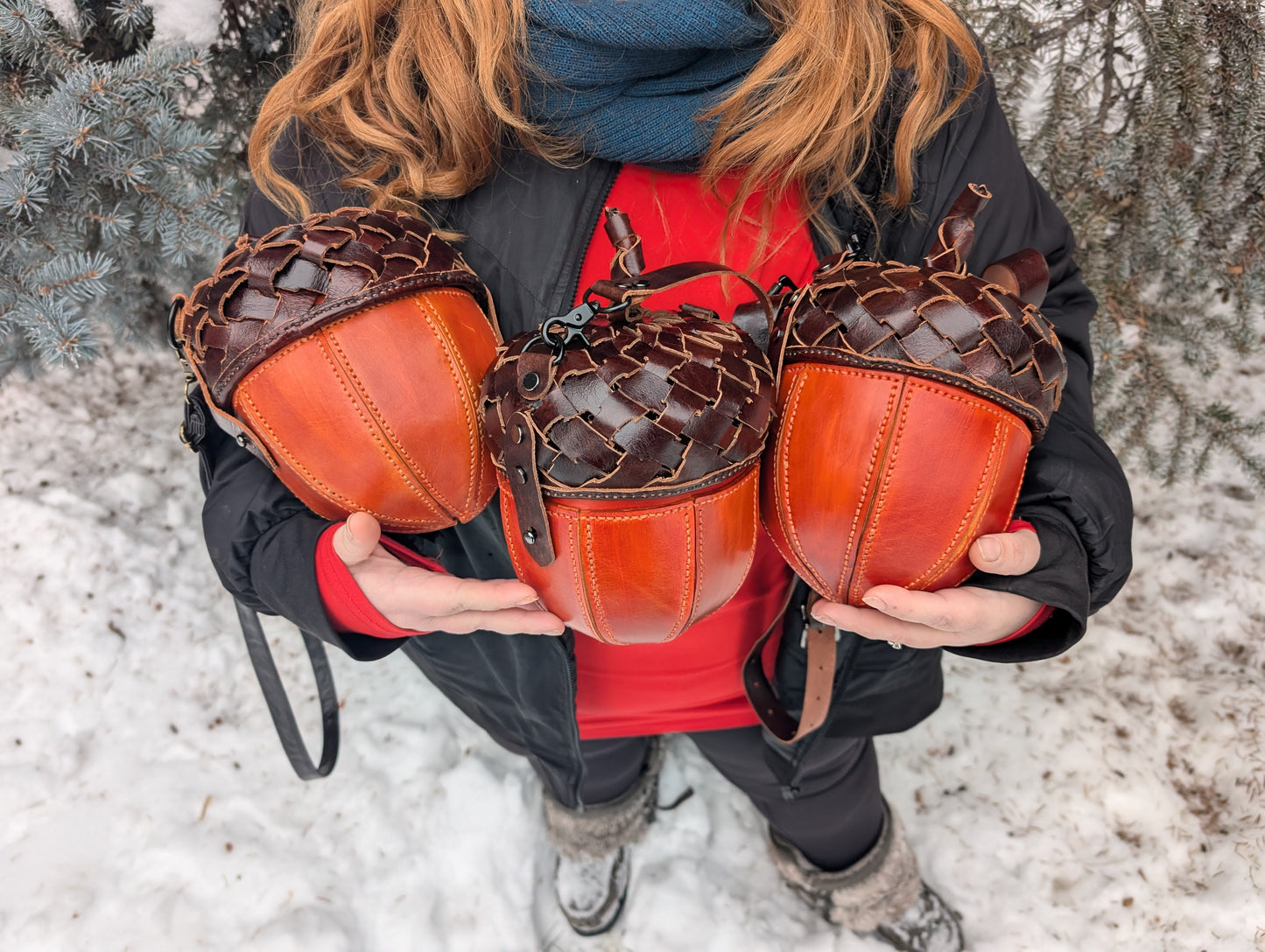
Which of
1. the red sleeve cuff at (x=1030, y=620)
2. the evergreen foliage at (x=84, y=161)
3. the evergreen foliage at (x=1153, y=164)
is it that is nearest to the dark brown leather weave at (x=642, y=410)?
the red sleeve cuff at (x=1030, y=620)

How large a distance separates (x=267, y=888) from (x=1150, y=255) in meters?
2.87

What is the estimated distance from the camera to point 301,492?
1074 mm

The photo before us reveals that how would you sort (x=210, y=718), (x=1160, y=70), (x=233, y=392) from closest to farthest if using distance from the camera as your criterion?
(x=233, y=392)
(x=1160, y=70)
(x=210, y=718)

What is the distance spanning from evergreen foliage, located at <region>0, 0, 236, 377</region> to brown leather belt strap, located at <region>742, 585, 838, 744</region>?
1467mm

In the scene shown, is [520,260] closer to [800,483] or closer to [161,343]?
[800,483]

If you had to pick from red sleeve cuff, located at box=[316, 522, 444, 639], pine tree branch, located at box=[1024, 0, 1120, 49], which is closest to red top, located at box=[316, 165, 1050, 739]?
red sleeve cuff, located at box=[316, 522, 444, 639]

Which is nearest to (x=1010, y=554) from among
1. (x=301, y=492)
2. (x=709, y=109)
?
(x=709, y=109)

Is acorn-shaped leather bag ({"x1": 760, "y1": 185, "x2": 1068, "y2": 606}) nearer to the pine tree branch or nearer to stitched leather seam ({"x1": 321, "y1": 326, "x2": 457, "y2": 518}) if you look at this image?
stitched leather seam ({"x1": 321, "y1": 326, "x2": 457, "y2": 518})

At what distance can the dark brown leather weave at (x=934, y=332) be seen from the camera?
923mm

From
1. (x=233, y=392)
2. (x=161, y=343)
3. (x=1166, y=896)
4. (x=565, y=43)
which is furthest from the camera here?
(x=161, y=343)

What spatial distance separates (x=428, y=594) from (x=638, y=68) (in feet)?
2.71

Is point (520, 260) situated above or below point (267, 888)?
above

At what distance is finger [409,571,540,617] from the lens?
1050mm

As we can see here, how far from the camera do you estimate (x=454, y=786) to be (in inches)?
92.4
